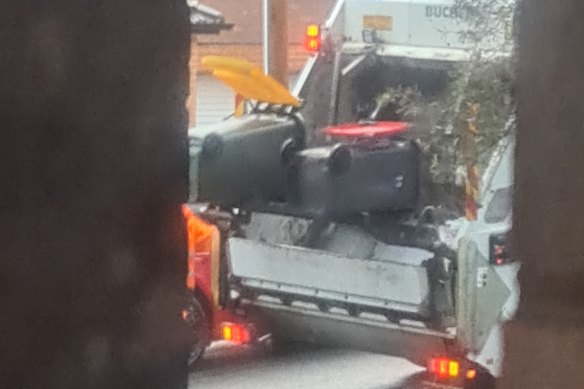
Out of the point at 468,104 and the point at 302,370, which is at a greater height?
the point at 468,104

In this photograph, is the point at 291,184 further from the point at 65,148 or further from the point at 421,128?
the point at 65,148

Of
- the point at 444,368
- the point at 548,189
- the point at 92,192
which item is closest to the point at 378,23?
the point at 444,368

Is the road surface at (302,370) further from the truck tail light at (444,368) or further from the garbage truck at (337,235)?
the truck tail light at (444,368)

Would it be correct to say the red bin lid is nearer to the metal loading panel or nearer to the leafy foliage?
the leafy foliage

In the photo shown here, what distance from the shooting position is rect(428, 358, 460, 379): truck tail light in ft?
14.5

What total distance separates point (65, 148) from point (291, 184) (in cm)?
358

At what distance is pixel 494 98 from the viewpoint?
11.8 feet

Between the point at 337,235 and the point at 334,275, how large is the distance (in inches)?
11.3

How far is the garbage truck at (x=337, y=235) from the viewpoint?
4383mm

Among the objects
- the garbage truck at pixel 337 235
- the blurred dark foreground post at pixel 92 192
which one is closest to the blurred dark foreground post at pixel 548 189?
the blurred dark foreground post at pixel 92 192

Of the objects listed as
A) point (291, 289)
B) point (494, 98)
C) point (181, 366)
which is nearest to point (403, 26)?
point (291, 289)

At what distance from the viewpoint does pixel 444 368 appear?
4465 millimetres

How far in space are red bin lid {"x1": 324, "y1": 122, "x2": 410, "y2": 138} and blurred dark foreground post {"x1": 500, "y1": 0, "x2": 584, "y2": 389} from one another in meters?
3.83

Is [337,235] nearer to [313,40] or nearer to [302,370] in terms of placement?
[302,370]
